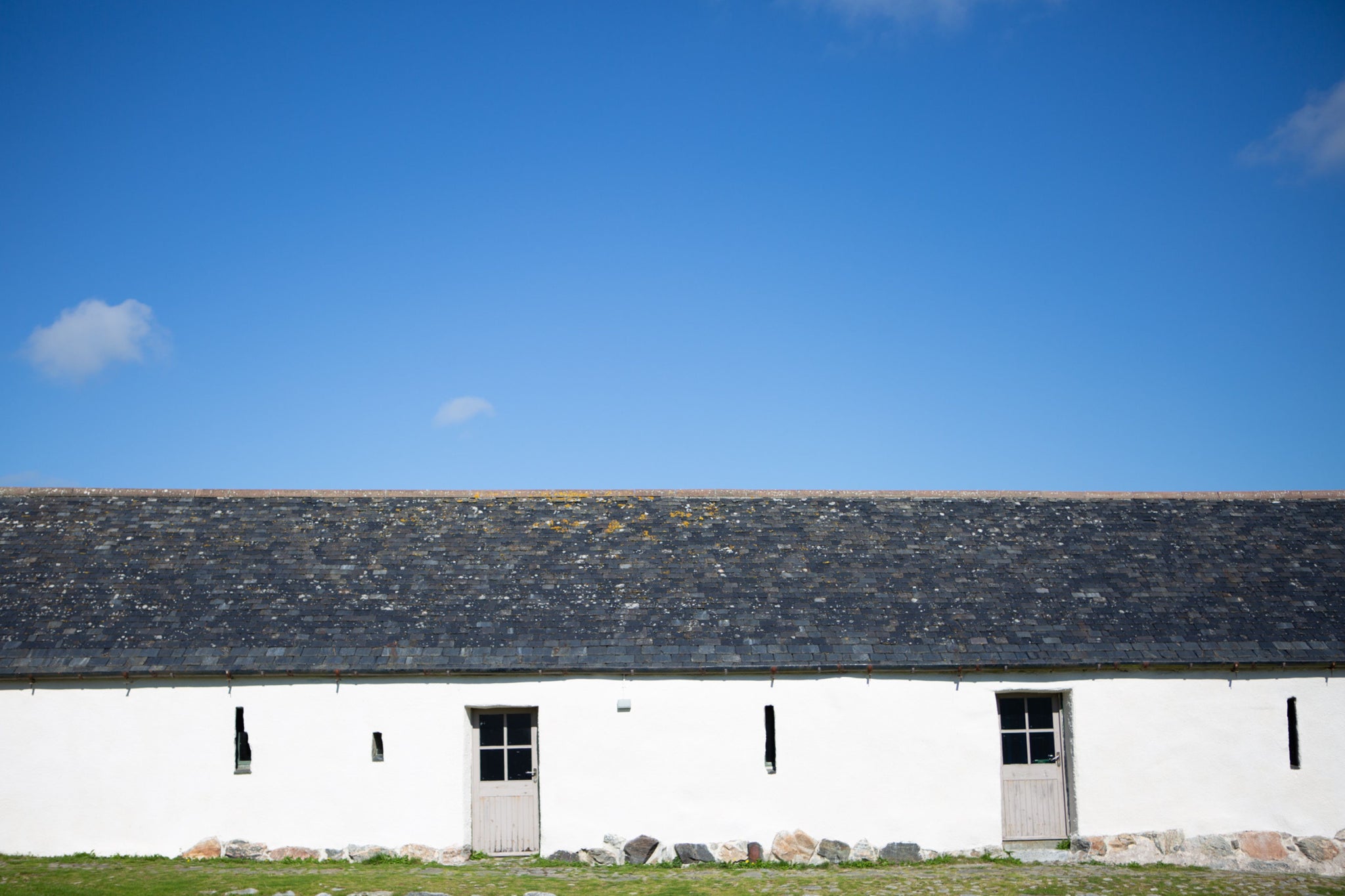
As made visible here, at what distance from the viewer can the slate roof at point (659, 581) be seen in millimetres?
16078

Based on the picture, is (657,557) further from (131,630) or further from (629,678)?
(131,630)

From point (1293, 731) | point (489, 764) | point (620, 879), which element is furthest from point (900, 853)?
point (1293, 731)

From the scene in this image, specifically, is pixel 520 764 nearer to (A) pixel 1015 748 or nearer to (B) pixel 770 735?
(B) pixel 770 735

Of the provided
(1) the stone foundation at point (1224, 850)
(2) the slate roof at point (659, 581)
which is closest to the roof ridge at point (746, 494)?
(2) the slate roof at point (659, 581)

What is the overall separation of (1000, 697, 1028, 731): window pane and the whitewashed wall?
1.79 ft

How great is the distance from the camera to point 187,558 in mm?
18234

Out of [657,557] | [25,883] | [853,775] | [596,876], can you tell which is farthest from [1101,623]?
[25,883]

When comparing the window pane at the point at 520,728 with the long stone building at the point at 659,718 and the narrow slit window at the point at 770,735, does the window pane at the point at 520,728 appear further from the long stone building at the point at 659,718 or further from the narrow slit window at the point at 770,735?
the narrow slit window at the point at 770,735

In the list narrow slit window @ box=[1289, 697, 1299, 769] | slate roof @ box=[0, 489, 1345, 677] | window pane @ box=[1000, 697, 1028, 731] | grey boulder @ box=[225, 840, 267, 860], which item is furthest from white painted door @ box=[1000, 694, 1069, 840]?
grey boulder @ box=[225, 840, 267, 860]

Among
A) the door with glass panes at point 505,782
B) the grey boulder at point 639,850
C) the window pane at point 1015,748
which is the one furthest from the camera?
the window pane at point 1015,748

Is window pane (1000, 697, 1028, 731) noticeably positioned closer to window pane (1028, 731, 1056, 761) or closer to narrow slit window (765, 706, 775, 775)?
window pane (1028, 731, 1056, 761)

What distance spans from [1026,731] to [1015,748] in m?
0.34

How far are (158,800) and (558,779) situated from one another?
610 centimetres

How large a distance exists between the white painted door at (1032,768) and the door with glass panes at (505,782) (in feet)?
24.7
